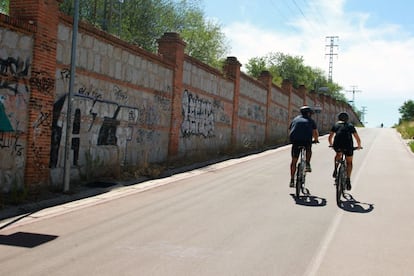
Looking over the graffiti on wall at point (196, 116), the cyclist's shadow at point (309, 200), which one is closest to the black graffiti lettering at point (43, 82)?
the cyclist's shadow at point (309, 200)

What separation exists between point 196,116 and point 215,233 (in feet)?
35.7

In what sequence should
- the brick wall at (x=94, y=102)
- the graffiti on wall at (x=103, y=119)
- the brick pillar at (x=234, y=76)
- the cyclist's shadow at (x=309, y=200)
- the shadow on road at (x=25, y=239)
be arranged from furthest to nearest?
the brick pillar at (x=234, y=76), the graffiti on wall at (x=103, y=119), the cyclist's shadow at (x=309, y=200), the brick wall at (x=94, y=102), the shadow on road at (x=25, y=239)

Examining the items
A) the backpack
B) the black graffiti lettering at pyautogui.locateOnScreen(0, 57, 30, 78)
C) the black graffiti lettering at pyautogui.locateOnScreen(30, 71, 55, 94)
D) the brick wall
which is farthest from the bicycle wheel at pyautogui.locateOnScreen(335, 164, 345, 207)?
the black graffiti lettering at pyautogui.locateOnScreen(0, 57, 30, 78)

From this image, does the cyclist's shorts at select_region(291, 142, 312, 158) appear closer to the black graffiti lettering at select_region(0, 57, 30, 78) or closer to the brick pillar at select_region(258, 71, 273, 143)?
the black graffiti lettering at select_region(0, 57, 30, 78)

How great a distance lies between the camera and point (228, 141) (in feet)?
69.2

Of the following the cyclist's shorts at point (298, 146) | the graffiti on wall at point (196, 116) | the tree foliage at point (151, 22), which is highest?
the tree foliage at point (151, 22)

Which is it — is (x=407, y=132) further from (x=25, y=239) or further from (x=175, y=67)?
(x=25, y=239)

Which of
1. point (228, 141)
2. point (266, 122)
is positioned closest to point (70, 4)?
point (228, 141)

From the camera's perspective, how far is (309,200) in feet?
32.0

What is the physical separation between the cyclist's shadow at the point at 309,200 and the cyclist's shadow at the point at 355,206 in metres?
0.40

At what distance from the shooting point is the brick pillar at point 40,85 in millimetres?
9122

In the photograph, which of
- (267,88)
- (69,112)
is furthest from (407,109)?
(69,112)

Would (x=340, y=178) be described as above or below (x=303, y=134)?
below

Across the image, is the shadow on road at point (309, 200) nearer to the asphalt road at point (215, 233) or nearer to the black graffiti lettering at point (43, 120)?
the asphalt road at point (215, 233)
